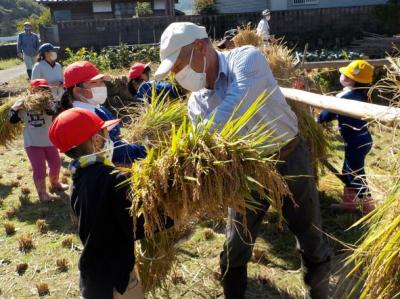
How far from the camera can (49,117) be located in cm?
518

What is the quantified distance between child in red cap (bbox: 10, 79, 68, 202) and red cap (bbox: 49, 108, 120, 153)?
9.70 ft

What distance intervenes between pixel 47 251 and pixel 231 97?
272 centimetres

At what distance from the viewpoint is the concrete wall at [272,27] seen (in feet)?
51.4

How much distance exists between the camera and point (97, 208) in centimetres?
208

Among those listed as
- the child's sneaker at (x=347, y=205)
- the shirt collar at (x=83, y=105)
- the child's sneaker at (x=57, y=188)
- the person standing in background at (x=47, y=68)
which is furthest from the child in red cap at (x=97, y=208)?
the person standing in background at (x=47, y=68)

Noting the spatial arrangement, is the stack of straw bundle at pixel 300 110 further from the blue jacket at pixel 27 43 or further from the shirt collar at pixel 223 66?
the blue jacket at pixel 27 43

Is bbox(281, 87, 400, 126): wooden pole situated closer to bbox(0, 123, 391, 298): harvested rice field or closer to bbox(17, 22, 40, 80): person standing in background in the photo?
Answer: bbox(0, 123, 391, 298): harvested rice field

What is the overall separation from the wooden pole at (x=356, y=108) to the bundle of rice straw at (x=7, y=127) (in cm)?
419

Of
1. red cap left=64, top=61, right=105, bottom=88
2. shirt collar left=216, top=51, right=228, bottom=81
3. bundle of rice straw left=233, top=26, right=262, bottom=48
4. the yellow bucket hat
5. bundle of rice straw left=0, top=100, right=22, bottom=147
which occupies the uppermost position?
bundle of rice straw left=233, top=26, right=262, bottom=48

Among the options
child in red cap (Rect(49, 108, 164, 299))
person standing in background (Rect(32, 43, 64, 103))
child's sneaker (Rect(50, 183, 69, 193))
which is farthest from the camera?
person standing in background (Rect(32, 43, 64, 103))

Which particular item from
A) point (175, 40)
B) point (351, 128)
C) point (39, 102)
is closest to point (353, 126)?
point (351, 128)

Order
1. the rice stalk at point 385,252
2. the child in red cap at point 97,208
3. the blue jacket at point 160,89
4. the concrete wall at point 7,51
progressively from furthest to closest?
1. the concrete wall at point 7,51
2. the blue jacket at point 160,89
3. the child in red cap at point 97,208
4. the rice stalk at point 385,252

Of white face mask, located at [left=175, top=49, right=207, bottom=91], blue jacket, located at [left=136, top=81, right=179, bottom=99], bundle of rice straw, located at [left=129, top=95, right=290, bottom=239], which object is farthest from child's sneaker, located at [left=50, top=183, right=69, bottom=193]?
bundle of rice straw, located at [left=129, top=95, right=290, bottom=239]

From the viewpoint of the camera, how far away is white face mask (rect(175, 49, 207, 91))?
2.36 metres
